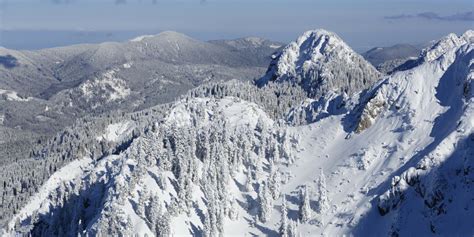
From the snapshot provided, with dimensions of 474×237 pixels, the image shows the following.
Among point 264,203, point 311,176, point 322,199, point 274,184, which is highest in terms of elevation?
point 322,199

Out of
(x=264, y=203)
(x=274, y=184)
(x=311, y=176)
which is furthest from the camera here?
(x=311, y=176)

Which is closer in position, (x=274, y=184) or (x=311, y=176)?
(x=274, y=184)

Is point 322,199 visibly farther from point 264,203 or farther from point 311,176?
point 311,176

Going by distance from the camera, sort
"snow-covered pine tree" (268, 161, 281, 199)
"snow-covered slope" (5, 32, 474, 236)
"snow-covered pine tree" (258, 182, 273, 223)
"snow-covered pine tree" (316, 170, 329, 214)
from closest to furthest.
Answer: "snow-covered slope" (5, 32, 474, 236)
"snow-covered pine tree" (316, 170, 329, 214)
"snow-covered pine tree" (258, 182, 273, 223)
"snow-covered pine tree" (268, 161, 281, 199)

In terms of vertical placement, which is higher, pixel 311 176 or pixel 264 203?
pixel 311 176

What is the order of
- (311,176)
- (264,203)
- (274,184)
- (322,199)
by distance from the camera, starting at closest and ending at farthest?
1. (322,199)
2. (264,203)
3. (274,184)
4. (311,176)

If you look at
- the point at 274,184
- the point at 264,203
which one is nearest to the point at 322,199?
the point at 264,203

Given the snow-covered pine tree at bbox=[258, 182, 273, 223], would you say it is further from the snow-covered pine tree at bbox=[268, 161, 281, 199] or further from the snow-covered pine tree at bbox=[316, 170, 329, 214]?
the snow-covered pine tree at bbox=[316, 170, 329, 214]

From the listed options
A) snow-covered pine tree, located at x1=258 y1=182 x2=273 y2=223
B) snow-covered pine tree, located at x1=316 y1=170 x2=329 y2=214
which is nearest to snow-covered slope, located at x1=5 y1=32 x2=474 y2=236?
snow-covered pine tree, located at x1=316 y1=170 x2=329 y2=214

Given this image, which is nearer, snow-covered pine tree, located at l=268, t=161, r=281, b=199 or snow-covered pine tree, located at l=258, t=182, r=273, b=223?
snow-covered pine tree, located at l=258, t=182, r=273, b=223
